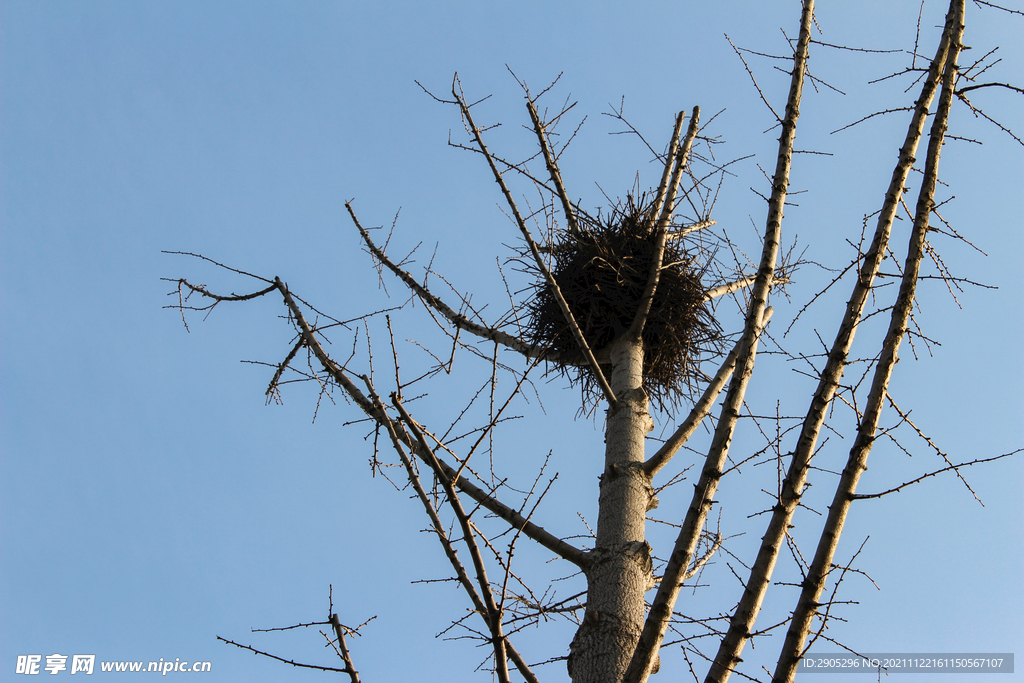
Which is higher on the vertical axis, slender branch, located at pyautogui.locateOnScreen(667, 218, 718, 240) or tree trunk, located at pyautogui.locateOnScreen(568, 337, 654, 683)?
slender branch, located at pyautogui.locateOnScreen(667, 218, 718, 240)

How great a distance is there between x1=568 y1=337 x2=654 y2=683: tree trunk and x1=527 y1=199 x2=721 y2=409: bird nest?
94cm

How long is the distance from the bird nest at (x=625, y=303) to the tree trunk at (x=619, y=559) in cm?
94

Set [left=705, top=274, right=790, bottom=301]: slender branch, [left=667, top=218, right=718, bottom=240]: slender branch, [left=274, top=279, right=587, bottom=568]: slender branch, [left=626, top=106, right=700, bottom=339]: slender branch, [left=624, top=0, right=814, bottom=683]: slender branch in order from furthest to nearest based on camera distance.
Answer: [left=705, top=274, right=790, bottom=301]: slender branch → [left=667, top=218, right=718, bottom=240]: slender branch → [left=626, top=106, right=700, bottom=339]: slender branch → [left=274, top=279, right=587, bottom=568]: slender branch → [left=624, top=0, right=814, bottom=683]: slender branch

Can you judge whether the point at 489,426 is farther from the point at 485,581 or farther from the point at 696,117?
the point at 696,117

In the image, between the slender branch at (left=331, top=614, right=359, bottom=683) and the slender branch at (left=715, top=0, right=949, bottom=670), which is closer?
the slender branch at (left=715, top=0, right=949, bottom=670)

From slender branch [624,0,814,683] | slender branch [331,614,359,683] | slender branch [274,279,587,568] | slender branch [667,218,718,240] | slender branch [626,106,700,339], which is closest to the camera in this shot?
slender branch [624,0,814,683]

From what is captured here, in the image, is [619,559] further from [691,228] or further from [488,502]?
[691,228]

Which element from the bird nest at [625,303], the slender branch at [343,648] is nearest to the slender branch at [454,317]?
the bird nest at [625,303]

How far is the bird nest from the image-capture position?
4.47m

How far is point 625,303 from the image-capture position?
4.35 metres

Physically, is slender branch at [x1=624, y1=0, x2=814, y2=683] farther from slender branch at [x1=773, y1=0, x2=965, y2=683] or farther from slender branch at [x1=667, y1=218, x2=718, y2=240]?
slender branch at [x1=667, y1=218, x2=718, y2=240]

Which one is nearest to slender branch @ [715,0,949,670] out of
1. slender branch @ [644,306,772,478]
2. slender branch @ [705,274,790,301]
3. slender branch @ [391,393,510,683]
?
slender branch @ [391,393,510,683]

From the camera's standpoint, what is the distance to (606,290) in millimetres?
4480

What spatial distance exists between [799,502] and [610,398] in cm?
146
